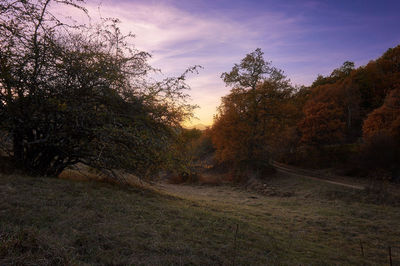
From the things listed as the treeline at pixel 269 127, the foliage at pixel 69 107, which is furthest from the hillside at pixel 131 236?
the treeline at pixel 269 127

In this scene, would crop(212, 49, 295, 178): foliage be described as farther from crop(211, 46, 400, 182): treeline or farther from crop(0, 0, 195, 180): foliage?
crop(0, 0, 195, 180): foliage

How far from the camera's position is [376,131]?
74.1ft

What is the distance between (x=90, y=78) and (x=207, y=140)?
1245 inches

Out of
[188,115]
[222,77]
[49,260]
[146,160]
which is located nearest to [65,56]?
[146,160]

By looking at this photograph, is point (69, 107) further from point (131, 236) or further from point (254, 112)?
point (254, 112)

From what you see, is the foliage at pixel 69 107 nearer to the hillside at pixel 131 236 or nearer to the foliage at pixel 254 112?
the hillside at pixel 131 236

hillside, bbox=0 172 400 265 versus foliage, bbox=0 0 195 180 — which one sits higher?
foliage, bbox=0 0 195 180

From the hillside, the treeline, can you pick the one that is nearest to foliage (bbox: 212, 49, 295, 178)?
the treeline

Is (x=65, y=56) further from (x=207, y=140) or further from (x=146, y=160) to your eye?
(x=207, y=140)

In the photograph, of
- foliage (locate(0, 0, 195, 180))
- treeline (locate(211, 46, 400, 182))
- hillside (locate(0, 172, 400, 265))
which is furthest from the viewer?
treeline (locate(211, 46, 400, 182))

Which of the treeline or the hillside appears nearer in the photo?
the hillside

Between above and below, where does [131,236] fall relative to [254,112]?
below

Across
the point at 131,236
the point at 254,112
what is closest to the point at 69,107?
the point at 131,236

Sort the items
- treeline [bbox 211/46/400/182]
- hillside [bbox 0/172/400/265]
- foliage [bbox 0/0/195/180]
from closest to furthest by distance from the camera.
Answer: hillside [bbox 0/172/400/265] < foliage [bbox 0/0/195/180] < treeline [bbox 211/46/400/182]
